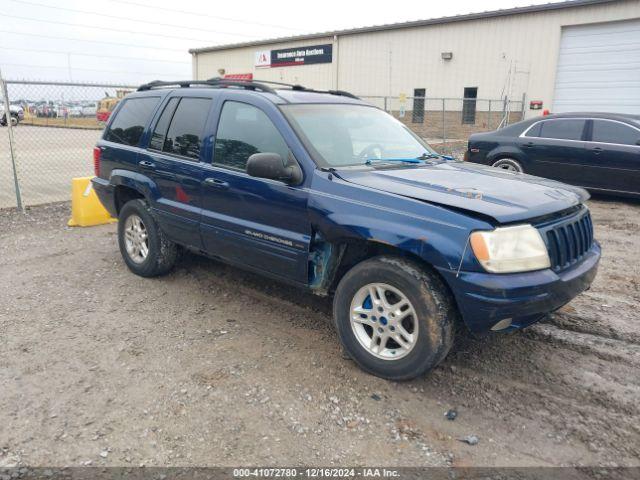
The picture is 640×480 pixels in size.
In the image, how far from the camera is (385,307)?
132 inches

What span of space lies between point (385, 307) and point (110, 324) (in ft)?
7.73

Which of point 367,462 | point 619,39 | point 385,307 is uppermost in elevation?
point 619,39

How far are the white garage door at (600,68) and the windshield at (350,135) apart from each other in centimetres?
1773

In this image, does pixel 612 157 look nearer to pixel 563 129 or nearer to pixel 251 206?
pixel 563 129

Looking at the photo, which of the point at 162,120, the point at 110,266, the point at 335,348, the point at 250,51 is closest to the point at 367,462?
the point at 335,348

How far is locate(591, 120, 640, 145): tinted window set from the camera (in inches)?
335

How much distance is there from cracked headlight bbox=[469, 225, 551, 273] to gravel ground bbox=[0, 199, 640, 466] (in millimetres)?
886

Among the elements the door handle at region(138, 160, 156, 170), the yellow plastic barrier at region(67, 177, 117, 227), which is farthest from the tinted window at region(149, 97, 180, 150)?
the yellow plastic barrier at region(67, 177, 117, 227)

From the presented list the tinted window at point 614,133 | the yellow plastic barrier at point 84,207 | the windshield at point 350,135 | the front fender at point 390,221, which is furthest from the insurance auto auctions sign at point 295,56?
the front fender at point 390,221

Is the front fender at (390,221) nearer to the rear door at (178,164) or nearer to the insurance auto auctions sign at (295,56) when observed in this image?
the rear door at (178,164)

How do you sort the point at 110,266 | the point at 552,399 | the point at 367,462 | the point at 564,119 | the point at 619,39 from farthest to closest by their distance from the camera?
the point at 619,39 → the point at 564,119 → the point at 110,266 → the point at 552,399 → the point at 367,462

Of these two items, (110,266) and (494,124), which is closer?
(110,266)

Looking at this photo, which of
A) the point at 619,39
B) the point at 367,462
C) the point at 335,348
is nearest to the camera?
the point at 367,462

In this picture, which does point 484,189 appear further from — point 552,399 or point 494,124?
point 494,124
